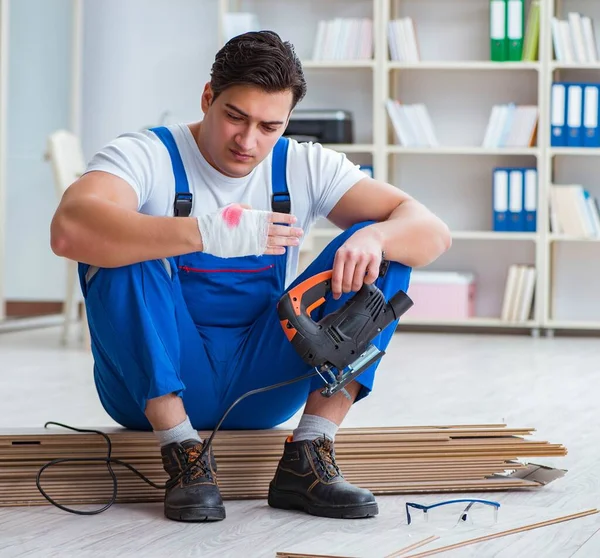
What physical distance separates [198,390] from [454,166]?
4223 millimetres

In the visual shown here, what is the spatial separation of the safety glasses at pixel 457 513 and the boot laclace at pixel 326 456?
14 centimetres

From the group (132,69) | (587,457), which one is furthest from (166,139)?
(132,69)

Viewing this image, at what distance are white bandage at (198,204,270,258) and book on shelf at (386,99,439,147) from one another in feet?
13.2

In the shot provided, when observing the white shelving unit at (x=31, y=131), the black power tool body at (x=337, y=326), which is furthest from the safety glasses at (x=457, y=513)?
the white shelving unit at (x=31, y=131)

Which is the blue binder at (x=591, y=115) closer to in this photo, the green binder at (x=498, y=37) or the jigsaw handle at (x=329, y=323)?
the green binder at (x=498, y=37)

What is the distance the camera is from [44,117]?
19.6 feet

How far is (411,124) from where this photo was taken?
18.7 feet

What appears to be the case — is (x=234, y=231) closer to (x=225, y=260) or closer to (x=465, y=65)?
(x=225, y=260)

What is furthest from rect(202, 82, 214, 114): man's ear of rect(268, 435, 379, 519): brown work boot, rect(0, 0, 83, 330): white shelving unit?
rect(0, 0, 83, 330): white shelving unit

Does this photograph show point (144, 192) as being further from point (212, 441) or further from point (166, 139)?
point (212, 441)

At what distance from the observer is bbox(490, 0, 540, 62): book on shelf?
5508mm

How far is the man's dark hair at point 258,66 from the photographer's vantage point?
1.85 metres

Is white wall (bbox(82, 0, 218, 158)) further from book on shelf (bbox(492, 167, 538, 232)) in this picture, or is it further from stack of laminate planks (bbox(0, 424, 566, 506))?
stack of laminate planks (bbox(0, 424, 566, 506))

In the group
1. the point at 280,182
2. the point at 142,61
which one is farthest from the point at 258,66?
the point at 142,61
